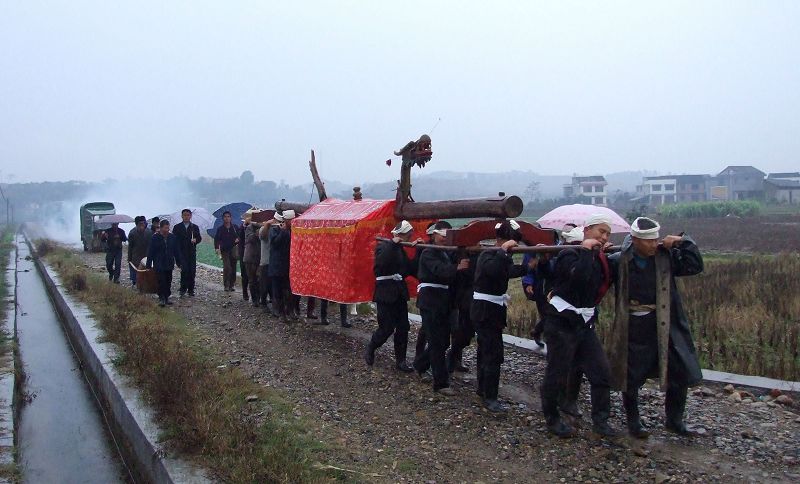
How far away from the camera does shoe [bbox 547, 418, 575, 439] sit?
18.1ft

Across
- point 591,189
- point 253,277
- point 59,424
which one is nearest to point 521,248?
point 59,424

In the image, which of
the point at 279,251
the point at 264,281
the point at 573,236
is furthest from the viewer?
the point at 264,281

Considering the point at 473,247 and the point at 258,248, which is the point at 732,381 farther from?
the point at 258,248

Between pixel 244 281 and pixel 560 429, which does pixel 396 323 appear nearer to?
pixel 560 429

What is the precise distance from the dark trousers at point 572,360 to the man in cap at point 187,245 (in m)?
9.39

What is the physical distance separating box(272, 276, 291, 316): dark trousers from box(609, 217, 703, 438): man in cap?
21.7 feet

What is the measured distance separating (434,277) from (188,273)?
8373 mm

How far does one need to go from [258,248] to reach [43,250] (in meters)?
20.3

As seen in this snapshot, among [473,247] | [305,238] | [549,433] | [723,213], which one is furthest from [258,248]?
[723,213]

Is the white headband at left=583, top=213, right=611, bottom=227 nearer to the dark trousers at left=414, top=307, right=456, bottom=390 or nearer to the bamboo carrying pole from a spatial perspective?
the bamboo carrying pole

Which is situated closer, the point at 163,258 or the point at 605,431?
the point at 605,431

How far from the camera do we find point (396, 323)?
7.76 meters

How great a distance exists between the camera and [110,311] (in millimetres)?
10812

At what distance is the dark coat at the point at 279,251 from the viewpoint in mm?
10898
